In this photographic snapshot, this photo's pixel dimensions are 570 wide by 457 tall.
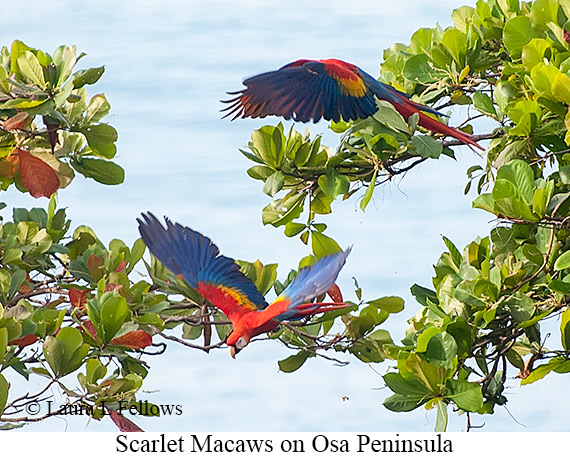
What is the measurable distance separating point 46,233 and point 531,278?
1.94 m

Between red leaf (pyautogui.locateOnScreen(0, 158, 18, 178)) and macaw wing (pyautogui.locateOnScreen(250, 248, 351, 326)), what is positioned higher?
red leaf (pyautogui.locateOnScreen(0, 158, 18, 178))

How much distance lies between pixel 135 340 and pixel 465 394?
4.01 ft

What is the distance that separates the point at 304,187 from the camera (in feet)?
12.8

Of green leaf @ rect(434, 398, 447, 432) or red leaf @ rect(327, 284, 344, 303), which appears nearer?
green leaf @ rect(434, 398, 447, 432)

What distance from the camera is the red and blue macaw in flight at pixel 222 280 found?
3365 millimetres

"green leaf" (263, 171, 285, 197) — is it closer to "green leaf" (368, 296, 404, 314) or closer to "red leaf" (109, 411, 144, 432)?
"green leaf" (368, 296, 404, 314)

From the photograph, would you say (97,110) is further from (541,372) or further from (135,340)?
(541,372)

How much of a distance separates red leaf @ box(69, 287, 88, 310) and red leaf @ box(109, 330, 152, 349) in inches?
10.6

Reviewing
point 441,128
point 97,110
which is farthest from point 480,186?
point 97,110

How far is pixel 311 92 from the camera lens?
362 cm

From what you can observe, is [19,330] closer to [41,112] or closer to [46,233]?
[46,233]

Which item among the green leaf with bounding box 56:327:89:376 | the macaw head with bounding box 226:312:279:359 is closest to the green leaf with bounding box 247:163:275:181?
the macaw head with bounding box 226:312:279:359

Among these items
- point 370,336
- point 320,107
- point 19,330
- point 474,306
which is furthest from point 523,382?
point 19,330

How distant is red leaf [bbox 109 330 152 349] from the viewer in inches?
126
